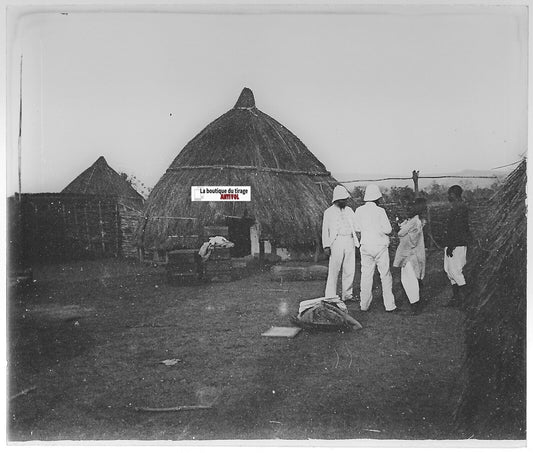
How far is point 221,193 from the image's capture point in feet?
12.7

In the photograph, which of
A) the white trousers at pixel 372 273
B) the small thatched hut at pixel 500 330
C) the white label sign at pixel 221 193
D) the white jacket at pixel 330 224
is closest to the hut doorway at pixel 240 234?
the white label sign at pixel 221 193

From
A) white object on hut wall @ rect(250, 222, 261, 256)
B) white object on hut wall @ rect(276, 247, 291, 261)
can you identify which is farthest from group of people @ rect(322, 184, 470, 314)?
white object on hut wall @ rect(250, 222, 261, 256)

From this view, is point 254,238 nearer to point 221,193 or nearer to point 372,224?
point 221,193

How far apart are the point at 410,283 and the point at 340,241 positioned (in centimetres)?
54

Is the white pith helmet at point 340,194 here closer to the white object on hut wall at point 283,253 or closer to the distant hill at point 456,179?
the distant hill at point 456,179

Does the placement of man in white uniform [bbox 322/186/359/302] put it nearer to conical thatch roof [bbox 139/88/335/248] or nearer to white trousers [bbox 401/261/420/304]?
conical thatch roof [bbox 139/88/335/248]

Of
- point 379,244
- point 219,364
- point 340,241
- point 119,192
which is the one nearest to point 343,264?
point 340,241

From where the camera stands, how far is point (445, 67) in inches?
151

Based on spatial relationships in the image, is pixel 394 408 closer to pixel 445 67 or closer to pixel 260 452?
pixel 260 452

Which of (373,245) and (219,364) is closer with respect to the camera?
(219,364)

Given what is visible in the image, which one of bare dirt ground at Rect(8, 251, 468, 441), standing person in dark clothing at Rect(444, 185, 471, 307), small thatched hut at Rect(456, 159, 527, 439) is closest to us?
small thatched hut at Rect(456, 159, 527, 439)

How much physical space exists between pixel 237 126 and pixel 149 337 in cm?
152

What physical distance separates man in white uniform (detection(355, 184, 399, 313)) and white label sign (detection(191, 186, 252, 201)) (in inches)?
30.3

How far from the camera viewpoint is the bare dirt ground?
370 cm
